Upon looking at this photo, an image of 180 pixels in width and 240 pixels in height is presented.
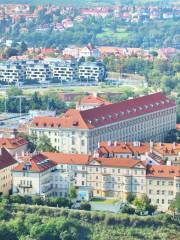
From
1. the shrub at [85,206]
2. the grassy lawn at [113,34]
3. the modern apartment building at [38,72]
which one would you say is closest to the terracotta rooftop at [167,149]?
the shrub at [85,206]

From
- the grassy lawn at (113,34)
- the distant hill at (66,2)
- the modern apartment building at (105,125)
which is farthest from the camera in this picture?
the distant hill at (66,2)

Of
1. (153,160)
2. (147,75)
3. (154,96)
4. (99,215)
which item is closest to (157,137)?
(154,96)

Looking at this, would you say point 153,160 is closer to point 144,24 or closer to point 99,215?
point 99,215

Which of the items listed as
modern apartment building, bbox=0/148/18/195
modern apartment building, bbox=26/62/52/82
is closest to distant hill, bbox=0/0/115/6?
modern apartment building, bbox=26/62/52/82

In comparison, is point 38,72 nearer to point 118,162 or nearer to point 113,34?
point 118,162

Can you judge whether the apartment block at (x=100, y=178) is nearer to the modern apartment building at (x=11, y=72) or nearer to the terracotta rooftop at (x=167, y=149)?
the terracotta rooftop at (x=167, y=149)

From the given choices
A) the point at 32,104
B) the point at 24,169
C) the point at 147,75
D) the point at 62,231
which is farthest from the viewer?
the point at 147,75
